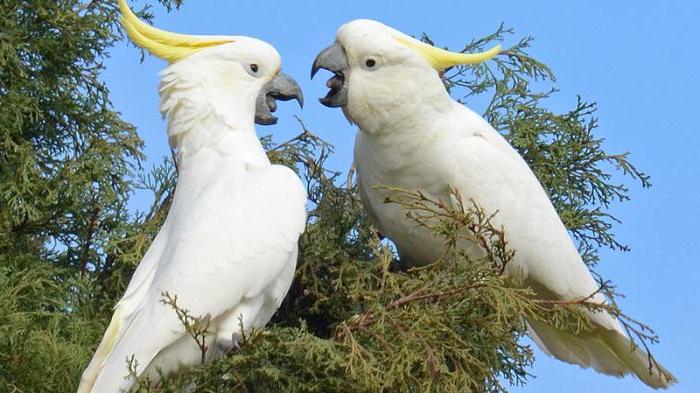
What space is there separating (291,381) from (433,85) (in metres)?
1.42

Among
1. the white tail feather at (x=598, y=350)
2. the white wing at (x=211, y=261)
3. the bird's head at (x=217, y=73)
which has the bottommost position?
the white wing at (x=211, y=261)

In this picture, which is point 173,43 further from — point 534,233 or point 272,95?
point 534,233

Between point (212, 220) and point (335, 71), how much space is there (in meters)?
0.91

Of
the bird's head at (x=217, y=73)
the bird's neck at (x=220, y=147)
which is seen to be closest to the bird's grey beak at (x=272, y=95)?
the bird's head at (x=217, y=73)

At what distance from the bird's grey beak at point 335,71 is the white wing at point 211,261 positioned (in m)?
0.57

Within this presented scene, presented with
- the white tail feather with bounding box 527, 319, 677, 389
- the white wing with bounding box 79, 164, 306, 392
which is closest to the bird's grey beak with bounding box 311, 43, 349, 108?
the white wing with bounding box 79, 164, 306, 392

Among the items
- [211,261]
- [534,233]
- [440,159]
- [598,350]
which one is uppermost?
[440,159]

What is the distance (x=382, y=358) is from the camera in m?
3.42

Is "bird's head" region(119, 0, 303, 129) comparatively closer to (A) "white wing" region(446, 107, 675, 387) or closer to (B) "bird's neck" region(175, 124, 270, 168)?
(B) "bird's neck" region(175, 124, 270, 168)

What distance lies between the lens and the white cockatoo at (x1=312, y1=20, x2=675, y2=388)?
4.41 metres

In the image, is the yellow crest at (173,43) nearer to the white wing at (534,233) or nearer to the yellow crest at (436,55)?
the yellow crest at (436,55)

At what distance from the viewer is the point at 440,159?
442cm

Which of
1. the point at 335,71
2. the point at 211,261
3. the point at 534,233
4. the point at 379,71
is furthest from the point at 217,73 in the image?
the point at 534,233

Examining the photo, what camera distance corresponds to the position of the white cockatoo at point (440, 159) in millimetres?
4406
